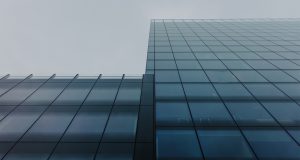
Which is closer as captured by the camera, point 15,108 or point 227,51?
point 15,108

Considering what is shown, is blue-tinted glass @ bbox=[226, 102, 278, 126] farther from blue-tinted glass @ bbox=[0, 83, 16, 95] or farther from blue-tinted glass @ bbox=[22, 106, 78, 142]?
blue-tinted glass @ bbox=[0, 83, 16, 95]

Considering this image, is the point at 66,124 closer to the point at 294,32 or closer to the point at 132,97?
the point at 132,97

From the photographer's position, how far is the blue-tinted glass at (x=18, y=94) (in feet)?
65.9

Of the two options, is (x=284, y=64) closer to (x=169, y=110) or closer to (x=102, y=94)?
(x=169, y=110)

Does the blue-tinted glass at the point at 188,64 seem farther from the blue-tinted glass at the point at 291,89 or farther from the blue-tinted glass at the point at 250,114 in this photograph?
the blue-tinted glass at the point at 250,114

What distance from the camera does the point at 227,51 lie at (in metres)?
28.3

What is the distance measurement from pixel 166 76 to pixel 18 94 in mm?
Answer: 10413

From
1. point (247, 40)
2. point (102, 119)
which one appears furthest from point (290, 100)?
point (247, 40)

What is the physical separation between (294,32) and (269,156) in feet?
92.1

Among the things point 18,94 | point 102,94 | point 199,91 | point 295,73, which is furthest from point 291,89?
point 18,94

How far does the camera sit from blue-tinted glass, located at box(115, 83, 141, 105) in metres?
19.9

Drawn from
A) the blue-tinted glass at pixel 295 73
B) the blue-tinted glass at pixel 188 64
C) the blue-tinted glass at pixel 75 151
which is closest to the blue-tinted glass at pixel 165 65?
the blue-tinted glass at pixel 188 64

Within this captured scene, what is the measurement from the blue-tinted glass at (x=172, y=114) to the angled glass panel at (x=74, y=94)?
559cm

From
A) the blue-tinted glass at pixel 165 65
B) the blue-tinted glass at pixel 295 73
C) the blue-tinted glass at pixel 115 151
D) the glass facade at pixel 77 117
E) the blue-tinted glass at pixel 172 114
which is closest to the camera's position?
the blue-tinted glass at pixel 115 151
